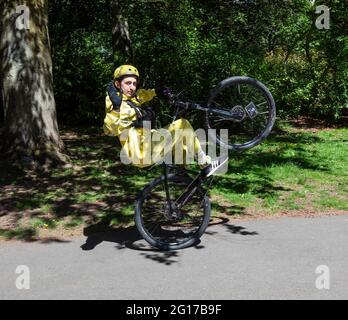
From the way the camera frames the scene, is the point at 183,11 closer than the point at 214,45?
No

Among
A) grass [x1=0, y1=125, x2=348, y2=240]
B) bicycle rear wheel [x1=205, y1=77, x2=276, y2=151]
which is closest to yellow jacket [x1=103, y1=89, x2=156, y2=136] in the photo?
bicycle rear wheel [x1=205, y1=77, x2=276, y2=151]

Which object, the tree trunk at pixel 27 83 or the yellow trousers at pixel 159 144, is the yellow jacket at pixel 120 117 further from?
the tree trunk at pixel 27 83

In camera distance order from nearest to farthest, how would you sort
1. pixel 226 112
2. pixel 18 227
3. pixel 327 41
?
1. pixel 226 112
2. pixel 18 227
3. pixel 327 41

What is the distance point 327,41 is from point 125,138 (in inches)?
475

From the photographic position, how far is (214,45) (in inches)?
539

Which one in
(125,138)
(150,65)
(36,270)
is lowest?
(36,270)

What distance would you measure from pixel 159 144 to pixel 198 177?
61 cm

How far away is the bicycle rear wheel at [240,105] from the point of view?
541cm

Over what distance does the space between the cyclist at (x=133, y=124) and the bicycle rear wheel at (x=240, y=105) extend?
464 mm

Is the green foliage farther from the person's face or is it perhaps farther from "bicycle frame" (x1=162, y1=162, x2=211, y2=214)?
the person's face

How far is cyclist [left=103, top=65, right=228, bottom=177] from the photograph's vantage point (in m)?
5.08

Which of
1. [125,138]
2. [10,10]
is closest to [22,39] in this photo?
[10,10]

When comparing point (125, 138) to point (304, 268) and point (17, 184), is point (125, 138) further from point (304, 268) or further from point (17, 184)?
point (17, 184)

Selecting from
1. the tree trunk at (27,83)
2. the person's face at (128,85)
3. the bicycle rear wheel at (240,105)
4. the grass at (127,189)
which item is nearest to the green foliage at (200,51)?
the grass at (127,189)
